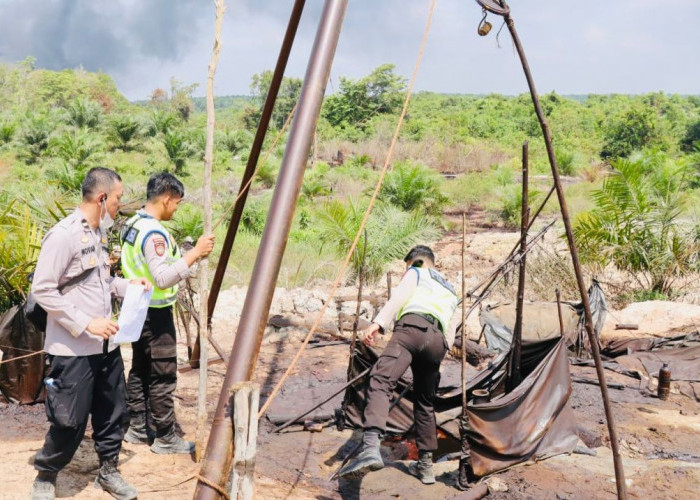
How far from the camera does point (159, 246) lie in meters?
3.33

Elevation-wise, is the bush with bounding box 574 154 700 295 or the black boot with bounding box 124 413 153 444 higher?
the bush with bounding box 574 154 700 295

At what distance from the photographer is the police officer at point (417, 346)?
361 cm

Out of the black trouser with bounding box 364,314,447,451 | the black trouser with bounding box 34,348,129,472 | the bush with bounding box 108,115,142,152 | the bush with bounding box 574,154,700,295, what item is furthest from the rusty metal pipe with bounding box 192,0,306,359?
the bush with bounding box 108,115,142,152

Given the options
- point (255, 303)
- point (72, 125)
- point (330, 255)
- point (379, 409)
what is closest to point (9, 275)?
point (379, 409)

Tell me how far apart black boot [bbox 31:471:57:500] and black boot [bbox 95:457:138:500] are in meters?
0.28

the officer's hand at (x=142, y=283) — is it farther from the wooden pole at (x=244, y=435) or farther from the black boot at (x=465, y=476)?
the black boot at (x=465, y=476)

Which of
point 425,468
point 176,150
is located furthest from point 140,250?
point 176,150

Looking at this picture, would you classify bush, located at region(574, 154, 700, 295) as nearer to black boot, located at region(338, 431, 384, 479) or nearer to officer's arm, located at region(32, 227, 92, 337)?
black boot, located at region(338, 431, 384, 479)

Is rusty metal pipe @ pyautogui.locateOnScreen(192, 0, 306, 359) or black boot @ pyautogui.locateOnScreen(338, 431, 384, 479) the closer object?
black boot @ pyautogui.locateOnScreen(338, 431, 384, 479)

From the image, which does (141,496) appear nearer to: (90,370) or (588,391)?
(90,370)

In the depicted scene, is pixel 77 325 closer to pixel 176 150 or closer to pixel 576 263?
pixel 576 263

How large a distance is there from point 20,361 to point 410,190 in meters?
12.1

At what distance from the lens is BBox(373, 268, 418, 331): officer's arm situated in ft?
12.2

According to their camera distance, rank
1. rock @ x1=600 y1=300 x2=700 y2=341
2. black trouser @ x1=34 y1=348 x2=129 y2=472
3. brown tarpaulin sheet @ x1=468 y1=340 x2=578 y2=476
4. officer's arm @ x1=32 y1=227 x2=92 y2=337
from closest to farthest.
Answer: officer's arm @ x1=32 y1=227 x2=92 y2=337 < black trouser @ x1=34 y1=348 x2=129 y2=472 < brown tarpaulin sheet @ x1=468 y1=340 x2=578 y2=476 < rock @ x1=600 y1=300 x2=700 y2=341
